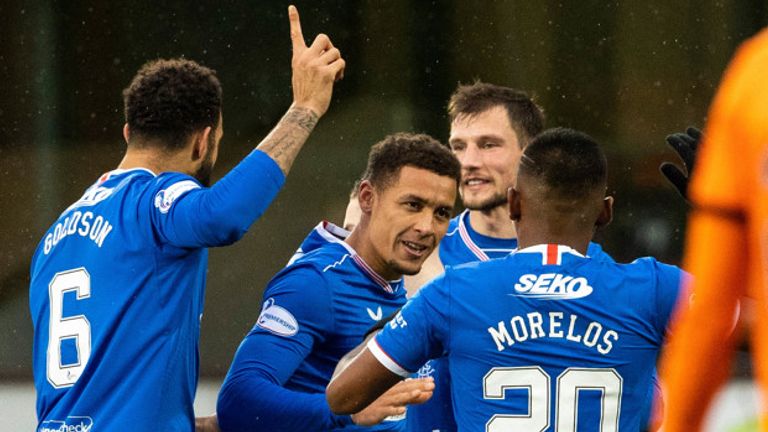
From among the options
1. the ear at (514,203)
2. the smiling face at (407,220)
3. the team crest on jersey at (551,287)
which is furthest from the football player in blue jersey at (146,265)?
the team crest on jersey at (551,287)

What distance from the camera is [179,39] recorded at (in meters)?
8.20

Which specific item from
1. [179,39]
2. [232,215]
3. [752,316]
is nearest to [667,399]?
[752,316]

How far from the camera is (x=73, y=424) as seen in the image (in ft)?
10.3

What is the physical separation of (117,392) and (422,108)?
5041 millimetres

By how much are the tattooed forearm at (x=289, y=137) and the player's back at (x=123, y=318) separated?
0.20 metres

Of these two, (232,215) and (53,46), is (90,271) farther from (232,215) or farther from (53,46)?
(53,46)

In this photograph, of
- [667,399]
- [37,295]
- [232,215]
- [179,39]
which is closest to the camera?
[667,399]

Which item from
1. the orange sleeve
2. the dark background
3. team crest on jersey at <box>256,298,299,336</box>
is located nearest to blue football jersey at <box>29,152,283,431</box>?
team crest on jersey at <box>256,298,299,336</box>

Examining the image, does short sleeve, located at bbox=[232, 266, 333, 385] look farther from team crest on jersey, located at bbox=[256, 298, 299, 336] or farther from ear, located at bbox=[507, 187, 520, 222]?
ear, located at bbox=[507, 187, 520, 222]

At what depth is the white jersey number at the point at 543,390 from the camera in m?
2.73

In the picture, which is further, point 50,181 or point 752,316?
point 50,181

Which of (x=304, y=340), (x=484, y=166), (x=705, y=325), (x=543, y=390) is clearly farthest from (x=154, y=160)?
(x=705, y=325)

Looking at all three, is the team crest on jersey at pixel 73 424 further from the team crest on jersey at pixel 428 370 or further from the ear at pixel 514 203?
the ear at pixel 514 203

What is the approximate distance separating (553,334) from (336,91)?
561 cm
